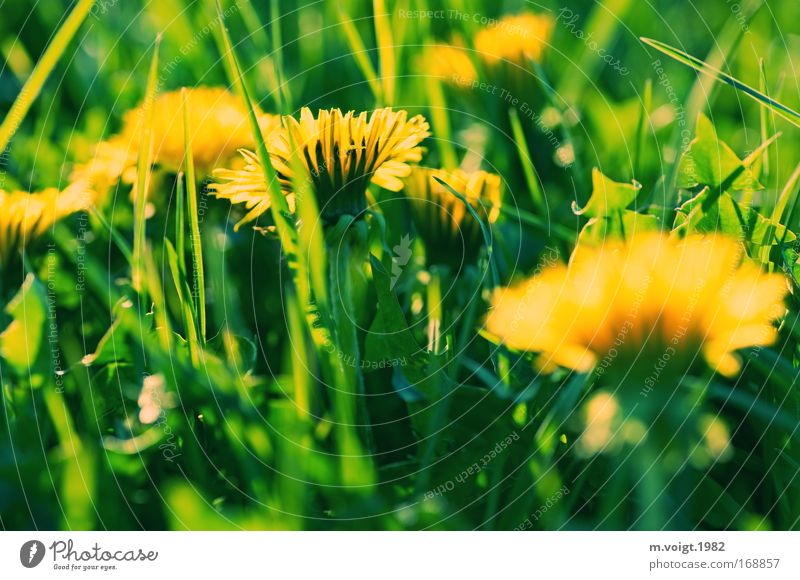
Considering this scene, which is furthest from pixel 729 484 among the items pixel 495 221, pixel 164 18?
pixel 164 18

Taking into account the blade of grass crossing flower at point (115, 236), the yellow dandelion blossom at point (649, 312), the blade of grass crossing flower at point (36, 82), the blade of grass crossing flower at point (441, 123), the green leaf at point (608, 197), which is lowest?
the yellow dandelion blossom at point (649, 312)

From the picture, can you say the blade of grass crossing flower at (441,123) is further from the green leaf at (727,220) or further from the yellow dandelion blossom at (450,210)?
the green leaf at (727,220)

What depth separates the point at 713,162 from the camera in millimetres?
426

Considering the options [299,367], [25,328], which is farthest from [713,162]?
[25,328]

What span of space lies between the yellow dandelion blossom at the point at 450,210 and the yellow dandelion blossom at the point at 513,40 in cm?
13

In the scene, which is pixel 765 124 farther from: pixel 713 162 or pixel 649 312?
pixel 649 312

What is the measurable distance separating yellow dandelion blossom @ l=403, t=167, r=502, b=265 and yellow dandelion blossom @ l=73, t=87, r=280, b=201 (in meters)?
0.10

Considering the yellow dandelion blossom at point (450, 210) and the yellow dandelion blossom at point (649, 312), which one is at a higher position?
the yellow dandelion blossom at point (450, 210)

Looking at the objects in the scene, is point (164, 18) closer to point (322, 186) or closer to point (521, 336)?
point (322, 186)

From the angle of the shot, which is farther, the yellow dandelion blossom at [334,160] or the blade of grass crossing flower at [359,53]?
the blade of grass crossing flower at [359,53]

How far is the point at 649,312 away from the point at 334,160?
0.60 feet

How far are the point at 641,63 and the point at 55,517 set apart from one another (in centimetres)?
50
